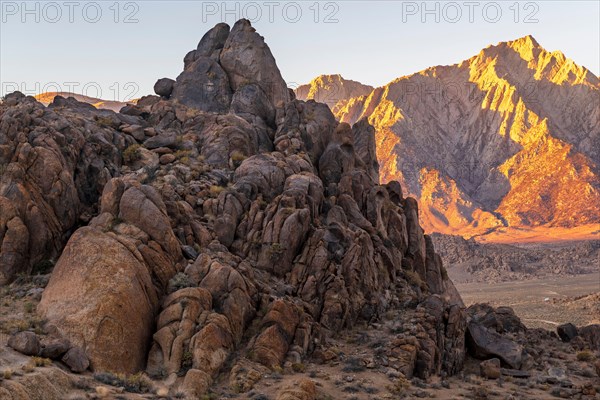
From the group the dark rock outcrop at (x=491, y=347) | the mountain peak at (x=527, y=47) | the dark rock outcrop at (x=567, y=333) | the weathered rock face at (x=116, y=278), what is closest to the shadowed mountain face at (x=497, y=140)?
the mountain peak at (x=527, y=47)

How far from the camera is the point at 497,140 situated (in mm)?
171375

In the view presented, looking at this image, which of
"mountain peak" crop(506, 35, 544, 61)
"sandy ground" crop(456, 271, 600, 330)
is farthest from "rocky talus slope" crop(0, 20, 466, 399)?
"mountain peak" crop(506, 35, 544, 61)

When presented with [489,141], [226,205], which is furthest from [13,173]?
[489,141]

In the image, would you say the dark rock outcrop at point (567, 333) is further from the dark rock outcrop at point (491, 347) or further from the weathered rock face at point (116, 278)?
the weathered rock face at point (116, 278)

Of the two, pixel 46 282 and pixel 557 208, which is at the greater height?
pixel 557 208

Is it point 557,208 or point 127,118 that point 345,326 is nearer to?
point 127,118

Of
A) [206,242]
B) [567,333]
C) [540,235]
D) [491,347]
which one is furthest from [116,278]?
[540,235]

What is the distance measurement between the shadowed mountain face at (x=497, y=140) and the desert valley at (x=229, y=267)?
10522 centimetres

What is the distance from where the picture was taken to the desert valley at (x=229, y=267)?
19.1 m

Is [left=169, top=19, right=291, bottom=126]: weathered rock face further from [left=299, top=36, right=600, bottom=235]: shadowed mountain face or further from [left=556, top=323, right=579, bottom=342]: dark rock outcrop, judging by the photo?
[left=299, top=36, right=600, bottom=235]: shadowed mountain face

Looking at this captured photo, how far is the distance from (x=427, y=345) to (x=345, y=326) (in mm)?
4252

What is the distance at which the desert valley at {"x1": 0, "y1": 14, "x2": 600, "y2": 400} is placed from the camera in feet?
62.7

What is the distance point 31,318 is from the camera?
64.3 feet

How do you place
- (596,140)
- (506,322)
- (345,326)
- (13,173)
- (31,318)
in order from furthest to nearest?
(596,140)
(506,322)
(345,326)
(13,173)
(31,318)
